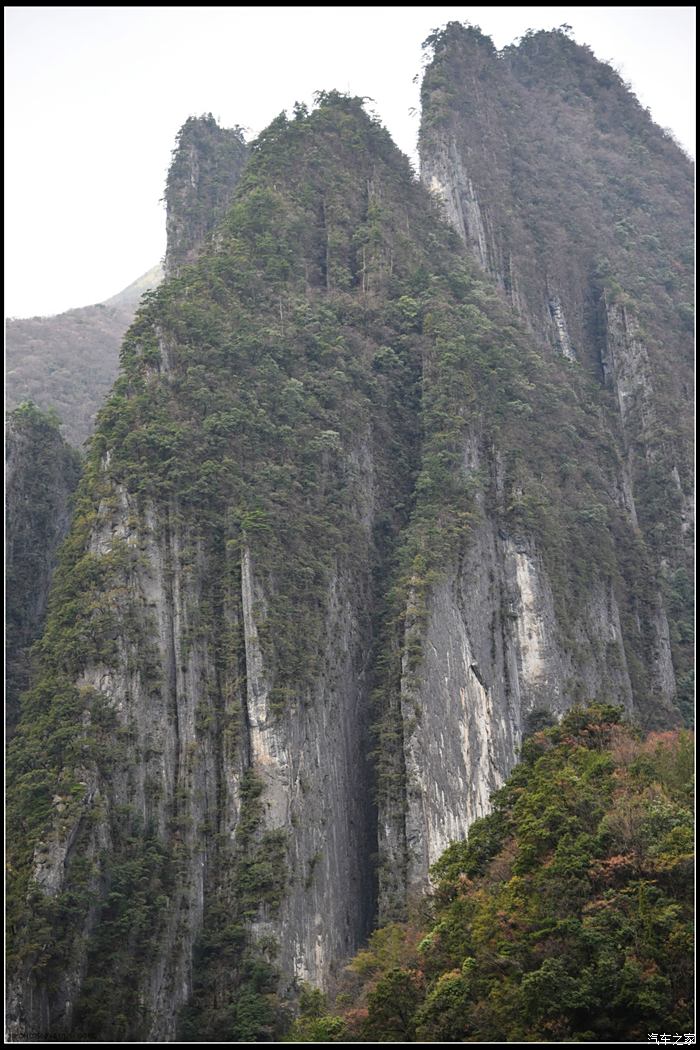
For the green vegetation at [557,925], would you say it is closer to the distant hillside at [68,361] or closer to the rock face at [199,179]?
the distant hillside at [68,361]

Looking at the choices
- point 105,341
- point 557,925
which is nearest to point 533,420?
point 557,925

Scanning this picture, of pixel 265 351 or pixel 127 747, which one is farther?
pixel 265 351

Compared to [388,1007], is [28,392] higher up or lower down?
higher up

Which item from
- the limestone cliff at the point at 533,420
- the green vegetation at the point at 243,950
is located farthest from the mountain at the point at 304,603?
the limestone cliff at the point at 533,420

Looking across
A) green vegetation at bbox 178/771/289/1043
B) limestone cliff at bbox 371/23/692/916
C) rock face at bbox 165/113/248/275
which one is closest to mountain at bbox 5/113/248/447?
rock face at bbox 165/113/248/275

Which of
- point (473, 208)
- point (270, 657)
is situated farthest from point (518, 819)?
point (473, 208)

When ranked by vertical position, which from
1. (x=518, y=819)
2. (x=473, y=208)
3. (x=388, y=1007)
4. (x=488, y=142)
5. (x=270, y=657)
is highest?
(x=488, y=142)

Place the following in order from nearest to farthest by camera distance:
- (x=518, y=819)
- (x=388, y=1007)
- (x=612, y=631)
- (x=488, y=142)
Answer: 1. (x=388, y=1007)
2. (x=518, y=819)
3. (x=612, y=631)
4. (x=488, y=142)

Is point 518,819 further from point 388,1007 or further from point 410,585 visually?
point 410,585
